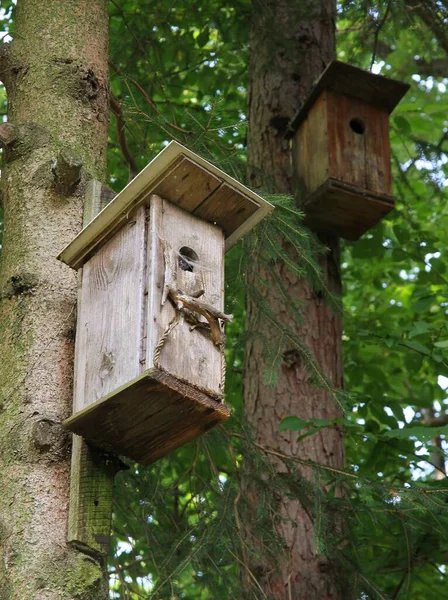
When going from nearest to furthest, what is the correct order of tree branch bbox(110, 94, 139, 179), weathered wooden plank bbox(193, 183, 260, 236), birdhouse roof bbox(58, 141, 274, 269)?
birdhouse roof bbox(58, 141, 274, 269) < weathered wooden plank bbox(193, 183, 260, 236) < tree branch bbox(110, 94, 139, 179)

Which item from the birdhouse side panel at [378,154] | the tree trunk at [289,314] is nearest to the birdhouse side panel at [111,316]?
the tree trunk at [289,314]

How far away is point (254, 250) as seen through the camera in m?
3.89

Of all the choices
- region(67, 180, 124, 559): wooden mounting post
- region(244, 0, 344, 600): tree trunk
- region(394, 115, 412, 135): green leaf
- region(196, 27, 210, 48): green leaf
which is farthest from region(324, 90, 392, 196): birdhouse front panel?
region(67, 180, 124, 559): wooden mounting post

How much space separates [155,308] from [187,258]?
31 centimetres

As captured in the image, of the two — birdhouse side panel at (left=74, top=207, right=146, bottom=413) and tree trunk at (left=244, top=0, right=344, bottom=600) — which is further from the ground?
tree trunk at (left=244, top=0, right=344, bottom=600)

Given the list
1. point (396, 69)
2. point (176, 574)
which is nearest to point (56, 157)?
point (176, 574)

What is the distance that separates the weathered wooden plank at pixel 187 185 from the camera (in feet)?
8.78

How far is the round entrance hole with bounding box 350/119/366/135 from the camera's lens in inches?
212

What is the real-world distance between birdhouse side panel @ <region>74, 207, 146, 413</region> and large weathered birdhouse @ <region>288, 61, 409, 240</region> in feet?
8.26

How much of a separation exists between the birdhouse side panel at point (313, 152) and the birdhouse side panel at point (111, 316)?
8.35ft

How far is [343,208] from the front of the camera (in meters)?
5.21

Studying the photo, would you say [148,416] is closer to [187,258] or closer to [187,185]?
[187,258]

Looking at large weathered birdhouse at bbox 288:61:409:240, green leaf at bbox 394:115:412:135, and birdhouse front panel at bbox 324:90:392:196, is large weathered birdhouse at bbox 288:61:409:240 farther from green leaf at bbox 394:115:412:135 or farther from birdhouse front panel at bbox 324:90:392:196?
green leaf at bbox 394:115:412:135

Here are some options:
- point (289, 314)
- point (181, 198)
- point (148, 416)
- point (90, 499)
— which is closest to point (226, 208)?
point (181, 198)
